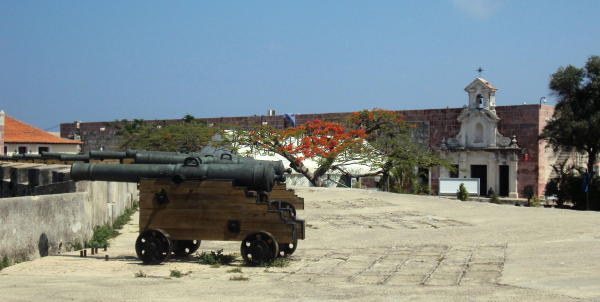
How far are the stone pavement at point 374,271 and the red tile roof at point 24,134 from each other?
32.2 m

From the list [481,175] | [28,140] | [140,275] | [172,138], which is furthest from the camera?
[28,140]

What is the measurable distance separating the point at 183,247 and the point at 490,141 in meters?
23.3

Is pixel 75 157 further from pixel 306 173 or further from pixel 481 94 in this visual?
pixel 481 94

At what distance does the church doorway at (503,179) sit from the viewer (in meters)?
30.3

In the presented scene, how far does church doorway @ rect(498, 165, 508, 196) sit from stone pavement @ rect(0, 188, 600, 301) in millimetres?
17852

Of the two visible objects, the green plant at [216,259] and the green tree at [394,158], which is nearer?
the green plant at [216,259]

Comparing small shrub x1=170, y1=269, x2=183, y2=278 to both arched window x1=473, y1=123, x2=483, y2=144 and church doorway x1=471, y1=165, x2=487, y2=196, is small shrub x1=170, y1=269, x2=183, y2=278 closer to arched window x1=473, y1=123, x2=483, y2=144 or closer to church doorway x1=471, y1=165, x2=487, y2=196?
church doorway x1=471, y1=165, x2=487, y2=196

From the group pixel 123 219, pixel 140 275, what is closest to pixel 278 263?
pixel 140 275

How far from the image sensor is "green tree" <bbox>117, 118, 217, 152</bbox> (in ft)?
107

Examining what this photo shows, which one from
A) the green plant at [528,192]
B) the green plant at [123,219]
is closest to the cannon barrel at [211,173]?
the green plant at [123,219]

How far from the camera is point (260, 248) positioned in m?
8.19

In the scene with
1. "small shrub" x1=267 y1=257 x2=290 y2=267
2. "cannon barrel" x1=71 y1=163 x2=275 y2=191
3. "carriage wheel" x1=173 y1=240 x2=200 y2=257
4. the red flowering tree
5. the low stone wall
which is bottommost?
"small shrub" x1=267 y1=257 x2=290 y2=267

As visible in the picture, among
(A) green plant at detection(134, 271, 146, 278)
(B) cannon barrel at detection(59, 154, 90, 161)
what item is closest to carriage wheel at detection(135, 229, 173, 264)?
(A) green plant at detection(134, 271, 146, 278)

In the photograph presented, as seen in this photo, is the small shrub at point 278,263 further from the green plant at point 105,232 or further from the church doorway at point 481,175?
the church doorway at point 481,175
